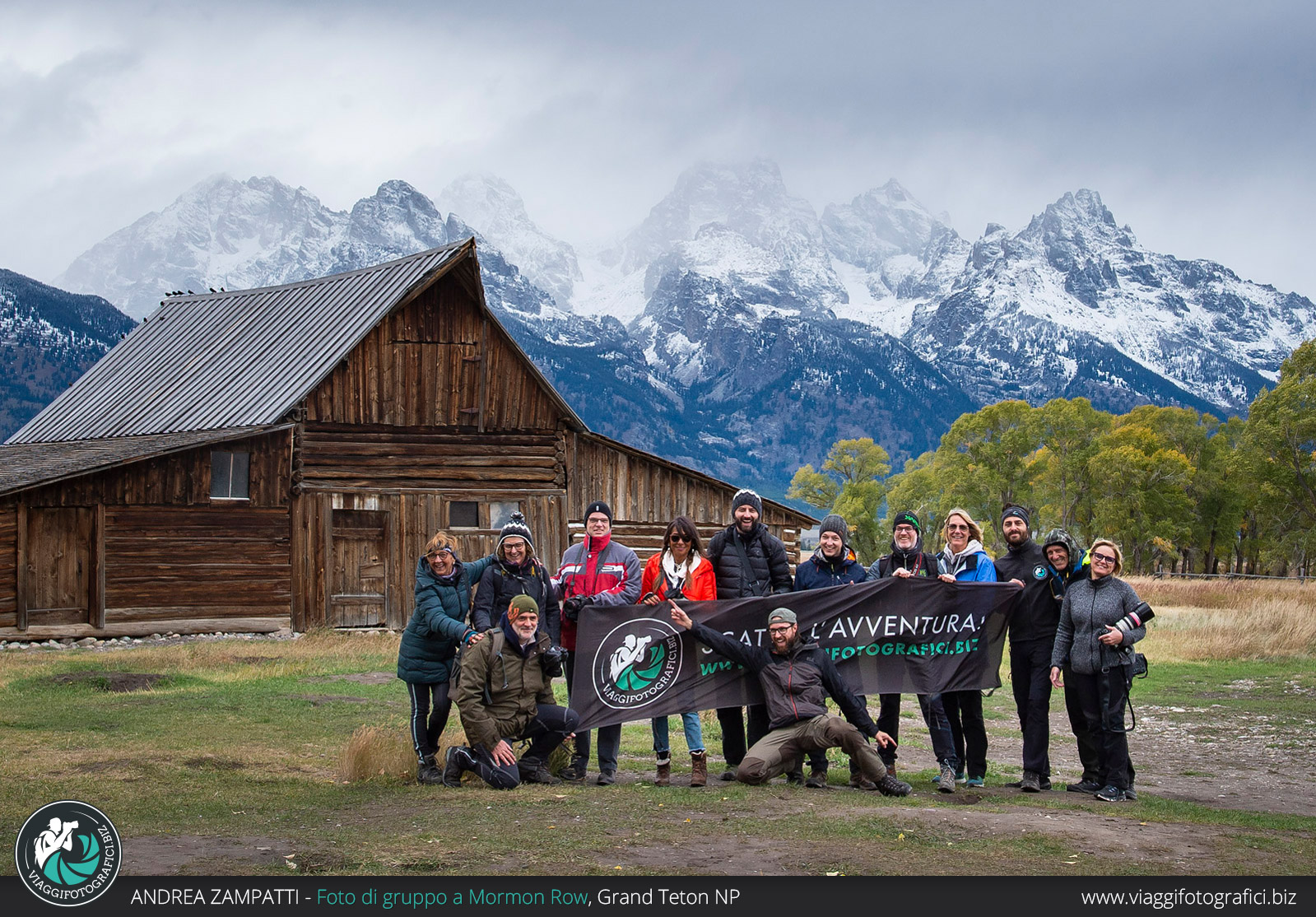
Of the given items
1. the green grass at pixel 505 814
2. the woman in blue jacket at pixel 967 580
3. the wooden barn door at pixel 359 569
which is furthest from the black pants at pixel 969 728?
the wooden barn door at pixel 359 569

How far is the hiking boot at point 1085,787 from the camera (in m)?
9.30

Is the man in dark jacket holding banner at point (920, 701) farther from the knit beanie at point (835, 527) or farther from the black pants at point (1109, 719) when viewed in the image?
the black pants at point (1109, 719)

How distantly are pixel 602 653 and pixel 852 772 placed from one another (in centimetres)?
205

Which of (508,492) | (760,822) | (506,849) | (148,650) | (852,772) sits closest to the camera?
(506,849)

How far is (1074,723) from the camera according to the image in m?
9.61

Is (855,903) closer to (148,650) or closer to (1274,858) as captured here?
(1274,858)

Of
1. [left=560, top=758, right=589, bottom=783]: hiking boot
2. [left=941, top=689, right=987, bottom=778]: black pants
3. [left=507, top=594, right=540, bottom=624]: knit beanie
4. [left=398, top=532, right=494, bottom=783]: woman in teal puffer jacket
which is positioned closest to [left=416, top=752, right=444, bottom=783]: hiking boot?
[left=398, top=532, right=494, bottom=783]: woman in teal puffer jacket

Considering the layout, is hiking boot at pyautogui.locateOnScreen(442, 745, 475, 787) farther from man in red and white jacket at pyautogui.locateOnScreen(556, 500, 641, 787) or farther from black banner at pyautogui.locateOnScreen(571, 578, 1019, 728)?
black banner at pyautogui.locateOnScreen(571, 578, 1019, 728)

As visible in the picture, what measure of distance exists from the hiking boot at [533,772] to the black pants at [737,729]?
1451mm

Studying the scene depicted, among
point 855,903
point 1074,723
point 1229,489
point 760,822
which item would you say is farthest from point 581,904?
point 1229,489

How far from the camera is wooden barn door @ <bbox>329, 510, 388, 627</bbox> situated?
80.2ft

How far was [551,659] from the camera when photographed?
9070 millimetres

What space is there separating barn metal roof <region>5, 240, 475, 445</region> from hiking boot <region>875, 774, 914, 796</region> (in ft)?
56.6

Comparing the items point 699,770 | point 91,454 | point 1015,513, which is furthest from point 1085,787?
point 91,454
